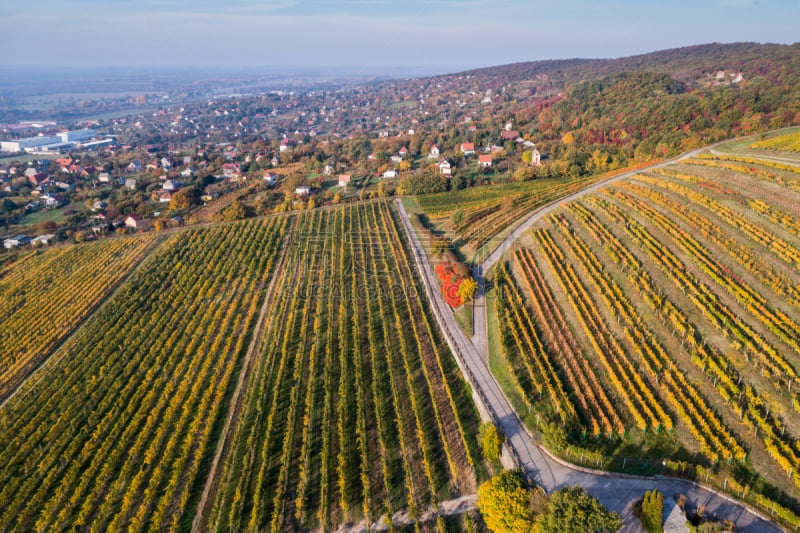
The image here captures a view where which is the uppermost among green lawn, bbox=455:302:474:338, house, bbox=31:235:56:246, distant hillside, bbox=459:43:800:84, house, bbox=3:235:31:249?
distant hillside, bbox=459:43:800:84

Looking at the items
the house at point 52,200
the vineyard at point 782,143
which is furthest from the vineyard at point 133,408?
the vineyard at point 782,143

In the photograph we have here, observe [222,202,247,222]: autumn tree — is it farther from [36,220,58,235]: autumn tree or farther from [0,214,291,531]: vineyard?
[36,220,58,235]: autumn tree

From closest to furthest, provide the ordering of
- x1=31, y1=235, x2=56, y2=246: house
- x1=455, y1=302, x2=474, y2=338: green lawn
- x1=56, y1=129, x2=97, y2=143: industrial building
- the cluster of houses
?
1. x1=455, y1=302, x2=474, y2=338: green lawn
2. x1=31, y1=235, x2=56, y2=246: house
3. the cluster of houses
4. x1=56, y1=129, x2=97, y2=143: industrial building

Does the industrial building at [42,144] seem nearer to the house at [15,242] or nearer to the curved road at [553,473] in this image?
the house at [15,242]

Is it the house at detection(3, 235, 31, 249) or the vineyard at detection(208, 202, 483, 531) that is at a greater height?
the vineyard at detection(208, 202, 483, 531)

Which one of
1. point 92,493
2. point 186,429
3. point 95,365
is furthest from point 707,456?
point 95,365

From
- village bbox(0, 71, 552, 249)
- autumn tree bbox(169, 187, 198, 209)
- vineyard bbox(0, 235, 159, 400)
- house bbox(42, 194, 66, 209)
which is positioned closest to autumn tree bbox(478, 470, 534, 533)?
vineyard bbox(0, 235, 159, 400)
